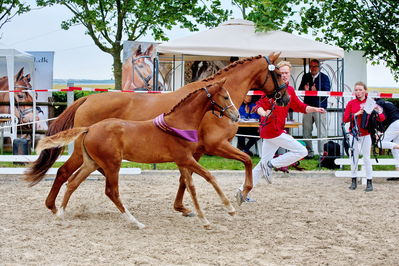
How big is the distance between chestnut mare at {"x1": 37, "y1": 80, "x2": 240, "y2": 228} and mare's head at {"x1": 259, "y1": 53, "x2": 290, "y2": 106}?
48.1 inches

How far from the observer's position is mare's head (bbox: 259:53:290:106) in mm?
6477

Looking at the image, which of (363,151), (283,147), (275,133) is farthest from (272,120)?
(363,151)

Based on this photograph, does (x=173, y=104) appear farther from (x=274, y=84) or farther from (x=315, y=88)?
(x=315, y=88)

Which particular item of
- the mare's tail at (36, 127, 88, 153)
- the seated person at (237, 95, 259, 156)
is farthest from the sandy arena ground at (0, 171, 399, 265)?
the seated person at (237, 95, 259, 156)

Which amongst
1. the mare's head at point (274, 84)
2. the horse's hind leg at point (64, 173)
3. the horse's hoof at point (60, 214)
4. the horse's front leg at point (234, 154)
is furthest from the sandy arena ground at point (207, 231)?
the mare's head at point (274, 84)

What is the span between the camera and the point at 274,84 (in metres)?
6.50

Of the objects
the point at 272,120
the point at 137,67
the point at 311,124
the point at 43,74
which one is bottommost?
the point at 311,124

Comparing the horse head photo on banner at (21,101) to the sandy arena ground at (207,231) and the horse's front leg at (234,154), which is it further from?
the horse's front leg at (234,154)

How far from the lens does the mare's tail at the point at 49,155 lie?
6.30 m

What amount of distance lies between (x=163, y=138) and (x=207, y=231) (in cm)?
106

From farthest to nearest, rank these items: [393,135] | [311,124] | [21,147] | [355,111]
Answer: [311,124]
[21,147]
[393,135]
[355,111]

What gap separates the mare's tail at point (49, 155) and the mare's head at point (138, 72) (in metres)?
7.36

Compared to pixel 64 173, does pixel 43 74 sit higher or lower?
higher

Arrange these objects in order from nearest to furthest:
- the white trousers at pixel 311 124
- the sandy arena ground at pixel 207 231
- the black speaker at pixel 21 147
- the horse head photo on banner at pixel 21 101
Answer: the sandy arena ground at pixel 207 231, the black speaker at pixel 21 147, the white trousers at pixel 311 124, the horse head photo on banner at pixel 21 101
